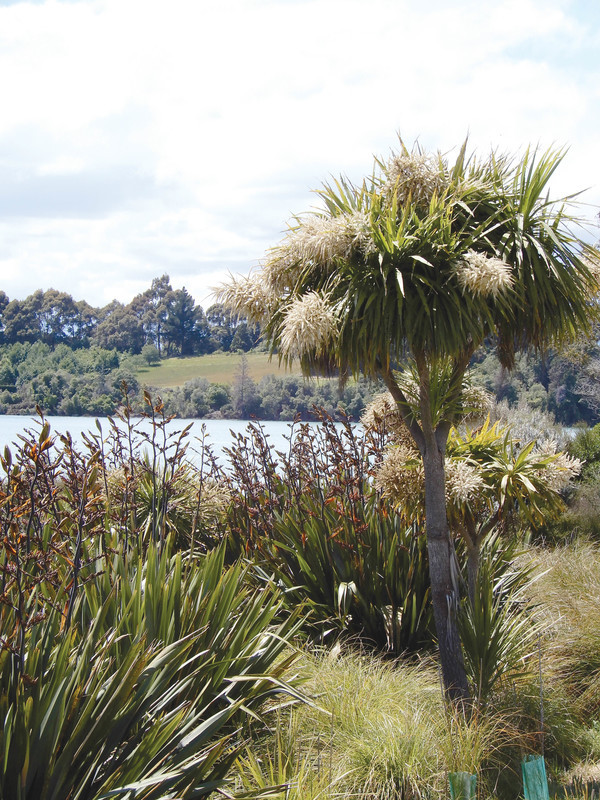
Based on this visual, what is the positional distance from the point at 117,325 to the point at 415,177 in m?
56.5

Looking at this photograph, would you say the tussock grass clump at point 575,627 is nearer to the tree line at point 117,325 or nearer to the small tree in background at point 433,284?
the small tree in background at point 433,284

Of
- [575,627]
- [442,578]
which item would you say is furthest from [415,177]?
[575,627]

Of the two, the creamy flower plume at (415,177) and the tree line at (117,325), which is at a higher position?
the tree line at (117,325)

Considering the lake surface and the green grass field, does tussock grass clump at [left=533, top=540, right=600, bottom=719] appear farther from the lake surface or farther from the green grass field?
the green grass field

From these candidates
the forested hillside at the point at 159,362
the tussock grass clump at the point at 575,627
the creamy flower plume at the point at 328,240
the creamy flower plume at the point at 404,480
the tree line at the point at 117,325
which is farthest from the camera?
the tree line at the point at 117,325

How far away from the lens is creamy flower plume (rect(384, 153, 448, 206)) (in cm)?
450

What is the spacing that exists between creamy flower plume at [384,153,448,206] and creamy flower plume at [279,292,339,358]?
0.98m

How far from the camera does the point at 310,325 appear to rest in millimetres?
3992

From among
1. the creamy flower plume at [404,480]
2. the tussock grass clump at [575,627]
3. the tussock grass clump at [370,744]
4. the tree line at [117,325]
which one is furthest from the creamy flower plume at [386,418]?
the tree line at [117,325]

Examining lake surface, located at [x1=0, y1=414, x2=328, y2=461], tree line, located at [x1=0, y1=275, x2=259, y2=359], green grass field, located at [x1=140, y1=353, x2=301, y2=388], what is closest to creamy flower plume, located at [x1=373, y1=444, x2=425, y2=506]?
lake surface, located at [x1=0, y1=414, x2=328, y2=461]

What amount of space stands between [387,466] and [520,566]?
7.69 feet

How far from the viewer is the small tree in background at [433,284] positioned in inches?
164

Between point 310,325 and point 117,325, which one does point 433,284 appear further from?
point 117,325

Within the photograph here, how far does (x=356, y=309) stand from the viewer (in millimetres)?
4117
